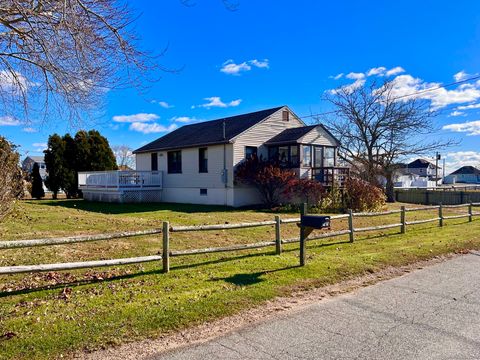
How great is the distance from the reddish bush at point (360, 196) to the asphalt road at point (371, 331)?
1256 cm

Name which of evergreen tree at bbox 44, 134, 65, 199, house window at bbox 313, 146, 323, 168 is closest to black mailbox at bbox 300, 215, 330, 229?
house window at bbox 313, 146, 323, 168

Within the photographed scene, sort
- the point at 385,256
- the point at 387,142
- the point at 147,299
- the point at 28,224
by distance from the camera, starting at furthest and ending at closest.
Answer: the point at 387,142, the point at 28,224, the point at 385,256, the point at 147,299

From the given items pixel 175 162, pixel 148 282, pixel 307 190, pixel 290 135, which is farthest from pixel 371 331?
pixel 175 162

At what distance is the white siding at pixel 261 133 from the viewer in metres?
21.0

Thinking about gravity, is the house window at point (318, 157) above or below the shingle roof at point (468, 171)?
below

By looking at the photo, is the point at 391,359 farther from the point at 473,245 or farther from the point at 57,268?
the point at 473,245

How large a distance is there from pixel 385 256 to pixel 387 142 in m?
24.3

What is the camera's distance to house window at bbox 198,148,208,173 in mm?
22688

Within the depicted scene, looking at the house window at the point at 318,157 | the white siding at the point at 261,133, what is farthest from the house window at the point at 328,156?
the white siding at the point at 261,133

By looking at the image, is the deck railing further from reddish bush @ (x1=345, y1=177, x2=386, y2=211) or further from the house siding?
reddish bush @ (x1=345, y1=177, x2=386, y2=211)

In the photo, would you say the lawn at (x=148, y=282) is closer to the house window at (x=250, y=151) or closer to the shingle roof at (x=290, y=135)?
the house window at (x=250, y=151)

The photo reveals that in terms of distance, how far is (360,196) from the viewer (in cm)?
1864

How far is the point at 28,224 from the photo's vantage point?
36.9 ft

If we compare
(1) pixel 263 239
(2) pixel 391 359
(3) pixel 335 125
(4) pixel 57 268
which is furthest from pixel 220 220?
(3) pixel 335 125
